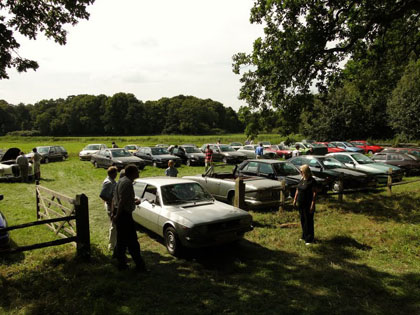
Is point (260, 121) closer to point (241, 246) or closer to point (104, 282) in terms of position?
point (241, 246)

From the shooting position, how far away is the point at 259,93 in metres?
12.8

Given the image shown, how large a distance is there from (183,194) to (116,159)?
14.3 meters

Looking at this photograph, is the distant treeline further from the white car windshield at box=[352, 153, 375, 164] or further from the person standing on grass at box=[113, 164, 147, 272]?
the person standing on grass at box=[113, 164, 147, 272]

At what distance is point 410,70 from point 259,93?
1415 inches

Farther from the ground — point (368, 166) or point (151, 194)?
point (151, 194)

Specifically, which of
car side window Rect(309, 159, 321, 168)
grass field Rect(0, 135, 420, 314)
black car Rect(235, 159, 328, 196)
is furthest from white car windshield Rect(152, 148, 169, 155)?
grass field Rect(0, 135, 420, 314)

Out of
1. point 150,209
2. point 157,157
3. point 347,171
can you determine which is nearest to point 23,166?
A: point 157,157

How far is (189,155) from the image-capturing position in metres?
23.8

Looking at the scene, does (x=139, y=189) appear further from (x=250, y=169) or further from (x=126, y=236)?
(x=250, y=169)

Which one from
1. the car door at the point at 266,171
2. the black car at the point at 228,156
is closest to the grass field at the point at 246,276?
the car door at the point at 266,171

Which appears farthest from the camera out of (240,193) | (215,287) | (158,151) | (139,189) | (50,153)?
(50,153)

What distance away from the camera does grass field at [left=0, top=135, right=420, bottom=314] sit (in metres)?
4.26

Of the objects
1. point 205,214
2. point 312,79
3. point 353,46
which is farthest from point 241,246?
point 353,46

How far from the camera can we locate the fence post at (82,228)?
231 inches
